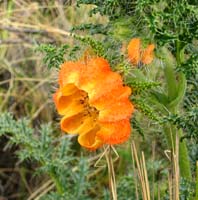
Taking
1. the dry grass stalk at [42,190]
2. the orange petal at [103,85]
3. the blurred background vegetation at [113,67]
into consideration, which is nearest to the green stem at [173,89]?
the blurred background vegetation at [113,67]

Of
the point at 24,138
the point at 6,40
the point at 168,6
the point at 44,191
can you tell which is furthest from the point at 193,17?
the point at 6,40

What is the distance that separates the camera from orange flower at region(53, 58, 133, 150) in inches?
62.6

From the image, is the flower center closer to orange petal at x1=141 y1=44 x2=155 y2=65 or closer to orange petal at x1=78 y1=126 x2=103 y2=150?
orange petal at x1=78 y1=126 x2=103 y2=150

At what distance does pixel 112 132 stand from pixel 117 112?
0.17 ft

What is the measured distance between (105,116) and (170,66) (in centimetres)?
39

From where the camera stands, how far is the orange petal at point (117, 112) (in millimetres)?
1580

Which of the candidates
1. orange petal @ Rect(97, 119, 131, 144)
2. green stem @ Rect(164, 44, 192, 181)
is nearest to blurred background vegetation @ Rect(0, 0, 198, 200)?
green stem @ Rect(164, 44, 192, 181)

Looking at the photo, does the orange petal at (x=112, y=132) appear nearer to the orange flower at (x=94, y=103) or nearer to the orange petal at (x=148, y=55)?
the orange flower at (x=94, y=103)

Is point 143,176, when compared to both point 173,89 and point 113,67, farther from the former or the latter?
point 113,67

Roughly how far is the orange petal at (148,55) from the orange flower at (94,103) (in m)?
0.11

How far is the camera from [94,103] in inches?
62.4

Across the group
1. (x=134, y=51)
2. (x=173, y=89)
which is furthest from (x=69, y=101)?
(x=173, y=89)

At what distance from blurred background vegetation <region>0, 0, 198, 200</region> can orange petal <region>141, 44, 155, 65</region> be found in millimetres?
20

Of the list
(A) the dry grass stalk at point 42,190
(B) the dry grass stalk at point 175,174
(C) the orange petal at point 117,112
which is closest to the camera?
(C) the orange petal at point 117,112
